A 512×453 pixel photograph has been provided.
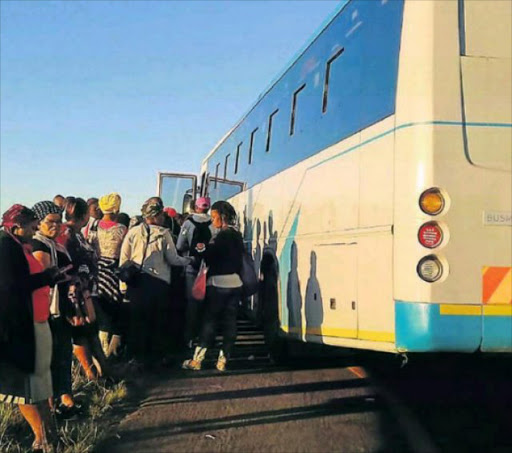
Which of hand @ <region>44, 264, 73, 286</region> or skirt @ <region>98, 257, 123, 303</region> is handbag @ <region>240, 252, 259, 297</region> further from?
hand @ <region>44, 264, 73, 286</region>

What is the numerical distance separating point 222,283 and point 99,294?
1.50 metres

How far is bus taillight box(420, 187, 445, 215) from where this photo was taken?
4.97m

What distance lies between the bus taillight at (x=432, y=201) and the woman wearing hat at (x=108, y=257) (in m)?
4.27

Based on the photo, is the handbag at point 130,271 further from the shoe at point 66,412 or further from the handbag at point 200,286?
the shoe at point 66,412

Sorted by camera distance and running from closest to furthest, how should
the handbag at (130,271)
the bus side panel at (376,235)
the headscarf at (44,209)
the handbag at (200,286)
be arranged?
1. the bus side panel at (376,235)
2. the headscarf at (44,209)
3. the handbag at (130,271)
4. the handbag at (200,286)

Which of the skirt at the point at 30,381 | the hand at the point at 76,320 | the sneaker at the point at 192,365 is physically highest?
the hand at the point at 76,320

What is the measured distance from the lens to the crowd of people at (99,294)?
4.99 meters

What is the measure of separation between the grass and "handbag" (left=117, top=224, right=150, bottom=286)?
1.14 m

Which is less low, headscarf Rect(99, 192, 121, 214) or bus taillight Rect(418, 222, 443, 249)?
headscarf Rect(99, 192, 121, 214)

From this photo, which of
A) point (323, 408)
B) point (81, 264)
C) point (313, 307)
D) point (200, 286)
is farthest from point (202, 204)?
point (323, 408)

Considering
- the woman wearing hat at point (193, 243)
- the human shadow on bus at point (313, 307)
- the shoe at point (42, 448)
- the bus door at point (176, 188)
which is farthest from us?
the bus door at point (176, 188)

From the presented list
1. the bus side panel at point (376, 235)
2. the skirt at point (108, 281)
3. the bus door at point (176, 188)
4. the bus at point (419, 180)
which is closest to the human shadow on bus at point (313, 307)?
the bus at point (419, 180)

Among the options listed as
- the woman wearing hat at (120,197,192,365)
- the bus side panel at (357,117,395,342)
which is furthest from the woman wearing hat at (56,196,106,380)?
the bus side panel at (357,117,395,342)

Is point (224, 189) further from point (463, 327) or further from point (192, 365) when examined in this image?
point (463, 327)
